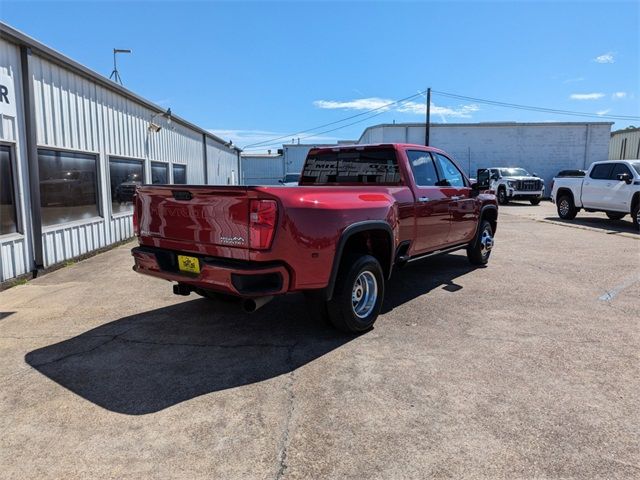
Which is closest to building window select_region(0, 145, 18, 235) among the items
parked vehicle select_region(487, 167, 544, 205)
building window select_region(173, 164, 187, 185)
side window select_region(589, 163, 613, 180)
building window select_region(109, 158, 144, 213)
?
building window select_region(109, 158, 144, 213)

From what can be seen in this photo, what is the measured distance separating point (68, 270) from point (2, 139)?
2341mm

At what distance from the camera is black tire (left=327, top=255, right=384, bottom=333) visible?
14.3 feet

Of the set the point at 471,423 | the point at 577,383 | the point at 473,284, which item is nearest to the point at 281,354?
the point at 471,423

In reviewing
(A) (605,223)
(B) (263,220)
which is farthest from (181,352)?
(A) (605,223)

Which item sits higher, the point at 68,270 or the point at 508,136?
the point at 508,136

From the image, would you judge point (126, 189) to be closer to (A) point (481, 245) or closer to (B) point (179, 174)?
(B) point (179, 174)

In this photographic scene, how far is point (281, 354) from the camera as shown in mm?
4184

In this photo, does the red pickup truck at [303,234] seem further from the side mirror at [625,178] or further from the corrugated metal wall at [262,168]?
the corrugated metal wall at [262,168]

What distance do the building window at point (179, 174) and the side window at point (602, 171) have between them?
523 inches

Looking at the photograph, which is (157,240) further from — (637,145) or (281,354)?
(637,145)

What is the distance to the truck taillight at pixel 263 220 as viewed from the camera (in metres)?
3.59

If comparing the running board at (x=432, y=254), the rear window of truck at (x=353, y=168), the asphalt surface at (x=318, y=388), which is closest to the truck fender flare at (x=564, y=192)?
the running board at (x=432, y=254)

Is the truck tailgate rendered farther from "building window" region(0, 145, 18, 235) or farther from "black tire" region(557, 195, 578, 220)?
"black tire" region(557, 195, 578, 220)

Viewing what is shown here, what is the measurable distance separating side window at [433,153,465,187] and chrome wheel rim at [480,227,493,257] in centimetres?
124
